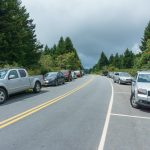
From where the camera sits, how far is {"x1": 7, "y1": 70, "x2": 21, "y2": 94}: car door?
48.8ft

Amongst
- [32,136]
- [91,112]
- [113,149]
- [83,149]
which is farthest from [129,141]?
[91,112]

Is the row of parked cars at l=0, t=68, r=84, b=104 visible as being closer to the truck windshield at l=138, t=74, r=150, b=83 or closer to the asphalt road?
the asphalt road

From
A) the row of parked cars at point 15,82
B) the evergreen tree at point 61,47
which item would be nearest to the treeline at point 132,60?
the evergreen tree at point 61,47

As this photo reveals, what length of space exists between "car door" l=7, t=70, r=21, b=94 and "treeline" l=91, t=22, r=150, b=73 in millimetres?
27425

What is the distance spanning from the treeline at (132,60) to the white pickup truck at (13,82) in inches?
1030

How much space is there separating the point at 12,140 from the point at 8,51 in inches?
947

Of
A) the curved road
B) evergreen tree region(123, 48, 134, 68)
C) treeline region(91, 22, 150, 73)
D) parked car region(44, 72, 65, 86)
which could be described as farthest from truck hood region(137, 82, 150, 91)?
evergreen tree region(123, 48, 134, 68)

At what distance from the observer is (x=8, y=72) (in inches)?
595

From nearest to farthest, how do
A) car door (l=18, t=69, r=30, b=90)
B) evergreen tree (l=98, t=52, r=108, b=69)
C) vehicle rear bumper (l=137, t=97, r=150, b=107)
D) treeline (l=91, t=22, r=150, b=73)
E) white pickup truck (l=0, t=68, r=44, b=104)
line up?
vehicle rear bumper (l=137, t=97, r=150, b=107) → white pickup truck (l=0, t=68, r=44, b=104) → car door (l=18, t=69, r=30, b=90) → treeline (l=91, t=22, r=150, b=73) → evergreen tree (l=98, t=52, r=108, b=69)

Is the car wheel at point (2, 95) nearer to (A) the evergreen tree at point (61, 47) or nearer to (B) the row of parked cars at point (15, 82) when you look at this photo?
(B) the row of parked cars at point (15, 82)

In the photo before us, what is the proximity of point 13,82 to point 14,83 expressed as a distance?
0.47ft

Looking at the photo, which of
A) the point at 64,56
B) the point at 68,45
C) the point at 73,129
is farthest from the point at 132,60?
the point at 73,129

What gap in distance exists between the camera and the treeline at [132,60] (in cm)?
4716

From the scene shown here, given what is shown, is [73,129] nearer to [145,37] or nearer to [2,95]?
[2,95]
